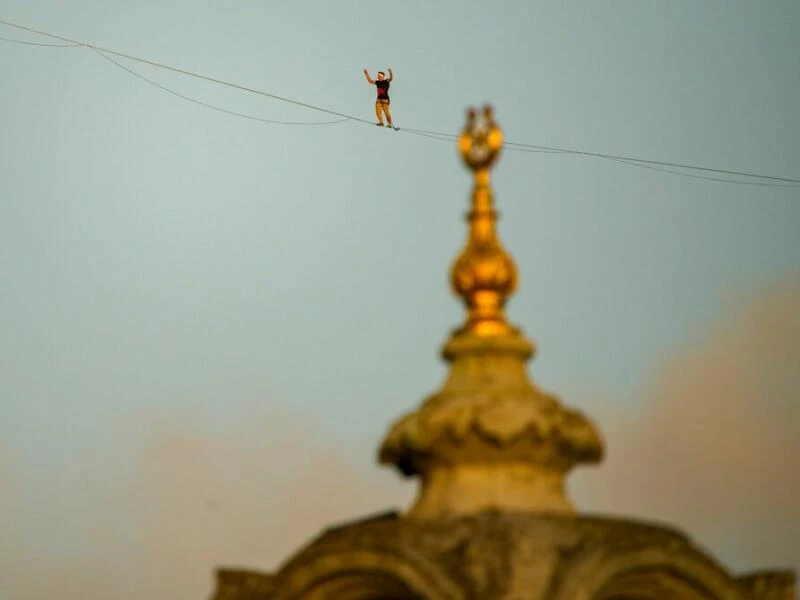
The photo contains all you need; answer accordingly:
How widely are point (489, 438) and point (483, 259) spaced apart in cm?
222

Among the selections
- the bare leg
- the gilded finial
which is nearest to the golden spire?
the gilded finial

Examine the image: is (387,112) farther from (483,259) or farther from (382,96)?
(483,259)

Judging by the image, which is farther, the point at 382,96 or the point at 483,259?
the point at 382,96

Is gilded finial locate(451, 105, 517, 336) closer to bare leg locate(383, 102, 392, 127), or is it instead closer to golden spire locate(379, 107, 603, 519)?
golden spire locate(379, 107, 603, 519)

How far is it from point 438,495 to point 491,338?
1.80m

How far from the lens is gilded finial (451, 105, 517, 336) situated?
30719 mm

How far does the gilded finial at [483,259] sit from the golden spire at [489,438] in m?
0.05

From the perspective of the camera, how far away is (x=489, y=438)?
29.4m

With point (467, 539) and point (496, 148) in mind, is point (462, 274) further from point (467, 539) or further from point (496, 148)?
point (467, 539)

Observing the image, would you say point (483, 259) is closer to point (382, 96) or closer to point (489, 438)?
point (489, 438)

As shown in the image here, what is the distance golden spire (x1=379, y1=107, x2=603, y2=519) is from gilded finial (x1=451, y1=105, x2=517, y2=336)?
0.17ft

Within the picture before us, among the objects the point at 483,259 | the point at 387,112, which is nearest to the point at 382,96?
the point at 387,112

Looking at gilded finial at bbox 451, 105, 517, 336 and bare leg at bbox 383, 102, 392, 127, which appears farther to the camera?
bare leg at bbox 383, 102, 392, 127

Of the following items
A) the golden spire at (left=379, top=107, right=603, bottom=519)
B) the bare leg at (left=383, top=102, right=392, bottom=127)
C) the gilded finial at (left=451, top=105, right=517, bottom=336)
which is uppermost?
the bare leg at (left=383, top=102, right=392, bottom=127)
